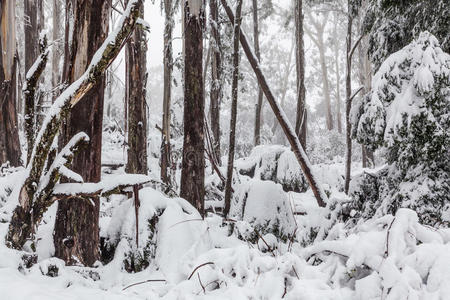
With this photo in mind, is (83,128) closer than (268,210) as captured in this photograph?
Yes

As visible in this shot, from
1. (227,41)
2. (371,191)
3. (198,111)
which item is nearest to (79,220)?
(198,111)

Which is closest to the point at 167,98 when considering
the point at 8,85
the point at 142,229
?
the point at 8,85

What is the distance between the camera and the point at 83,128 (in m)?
3.06

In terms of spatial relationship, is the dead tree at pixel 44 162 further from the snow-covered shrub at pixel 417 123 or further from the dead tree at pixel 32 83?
the snow-covered shrub at pixel 417 123

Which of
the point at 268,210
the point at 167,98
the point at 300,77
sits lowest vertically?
the point at 268,210

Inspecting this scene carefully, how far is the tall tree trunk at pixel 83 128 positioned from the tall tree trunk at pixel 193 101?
5.48 feet

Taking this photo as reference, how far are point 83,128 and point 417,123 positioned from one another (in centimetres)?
347

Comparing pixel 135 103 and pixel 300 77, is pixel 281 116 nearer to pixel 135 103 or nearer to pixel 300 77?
pixel 135 103

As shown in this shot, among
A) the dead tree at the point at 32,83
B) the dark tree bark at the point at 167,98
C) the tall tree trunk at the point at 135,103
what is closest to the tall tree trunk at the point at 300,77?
the dark tree bark at the point at 167,98

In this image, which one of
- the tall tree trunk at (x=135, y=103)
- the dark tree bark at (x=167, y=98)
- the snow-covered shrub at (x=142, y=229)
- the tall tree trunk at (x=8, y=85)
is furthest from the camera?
the dark tree bark at (x=167, y=98)

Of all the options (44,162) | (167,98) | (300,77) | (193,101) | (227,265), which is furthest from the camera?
(300,77)

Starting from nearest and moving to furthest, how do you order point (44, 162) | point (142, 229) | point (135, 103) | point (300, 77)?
point (44, 162) < point (142, 229) < point (135, 103) < point (300, 77)

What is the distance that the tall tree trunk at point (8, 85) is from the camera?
4.94m

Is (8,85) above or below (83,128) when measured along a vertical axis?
above
